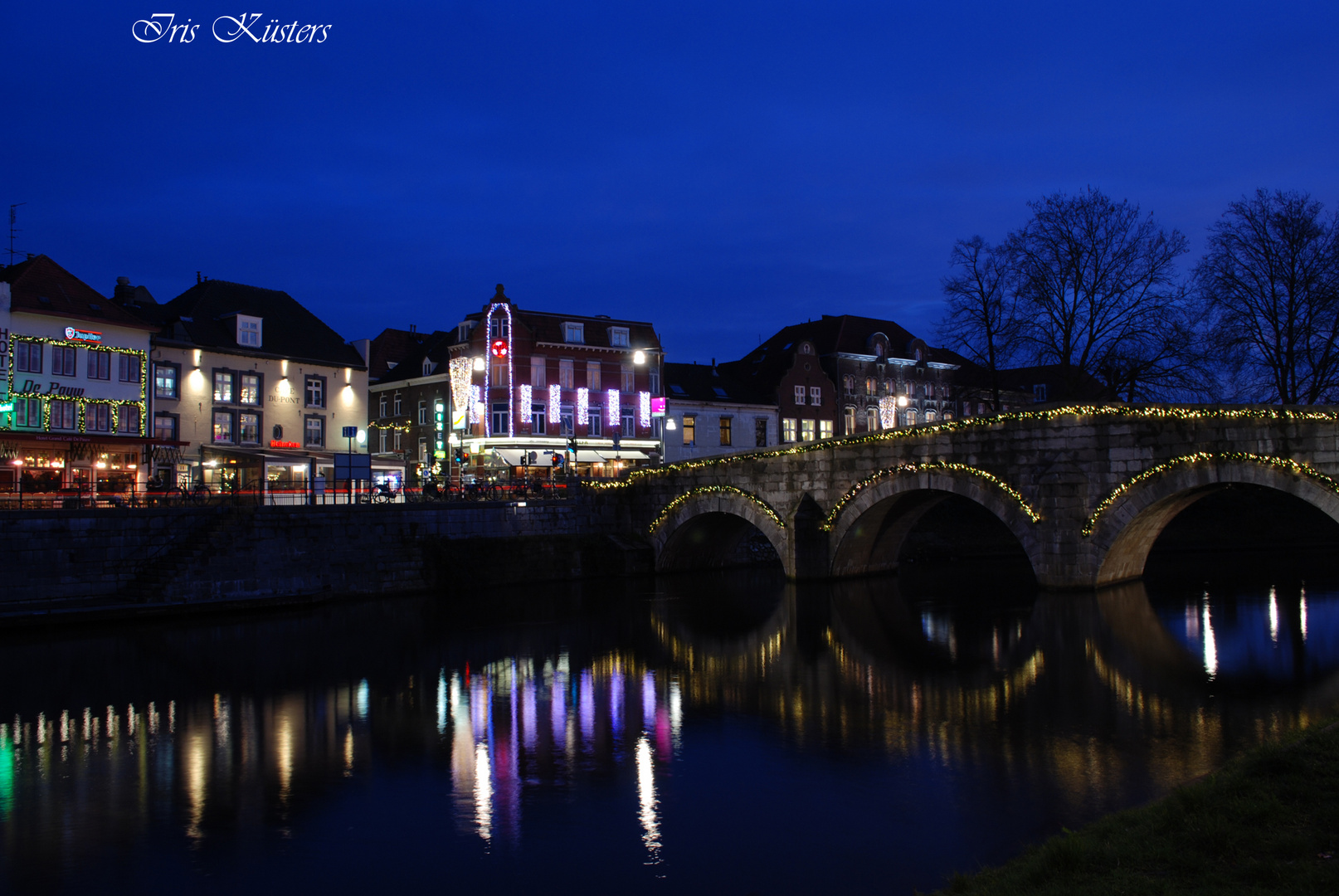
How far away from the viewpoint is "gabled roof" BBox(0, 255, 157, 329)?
3494 centimetres

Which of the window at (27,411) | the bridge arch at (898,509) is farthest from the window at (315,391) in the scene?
the bridge arch at (898,509)

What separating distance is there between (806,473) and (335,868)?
74.2 feet

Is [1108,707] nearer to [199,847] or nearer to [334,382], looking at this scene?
[199,847]

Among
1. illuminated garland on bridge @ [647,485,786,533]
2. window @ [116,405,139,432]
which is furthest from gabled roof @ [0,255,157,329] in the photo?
illuminated garland on bridge @ [647,485,786,533]

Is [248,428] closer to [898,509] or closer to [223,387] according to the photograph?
[223,387]

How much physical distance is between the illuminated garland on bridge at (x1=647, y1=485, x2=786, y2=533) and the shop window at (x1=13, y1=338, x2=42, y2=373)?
21.5m

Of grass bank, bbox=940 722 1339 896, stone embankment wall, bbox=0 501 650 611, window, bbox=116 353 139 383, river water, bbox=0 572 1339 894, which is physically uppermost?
window, bbox=116 353 139 383

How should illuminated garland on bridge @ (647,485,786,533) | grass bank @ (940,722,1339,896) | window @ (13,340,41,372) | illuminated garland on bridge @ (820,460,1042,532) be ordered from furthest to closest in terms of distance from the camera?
window @ (13,340,41,372) < illuminated garland on bridge @ (647,485,786,533) < illuminated garland on bridge @ (820,460,1042,532) < grass bank @ (940,722,1339,896)

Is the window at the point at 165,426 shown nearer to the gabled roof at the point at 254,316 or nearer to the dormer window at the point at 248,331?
the gabled roof at the point at 254,316

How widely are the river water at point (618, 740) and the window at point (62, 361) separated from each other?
599 inches

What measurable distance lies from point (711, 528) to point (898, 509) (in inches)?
306

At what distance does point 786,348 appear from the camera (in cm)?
5800

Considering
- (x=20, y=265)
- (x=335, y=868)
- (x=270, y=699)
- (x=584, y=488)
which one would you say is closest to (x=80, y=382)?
(x=20, y=265)

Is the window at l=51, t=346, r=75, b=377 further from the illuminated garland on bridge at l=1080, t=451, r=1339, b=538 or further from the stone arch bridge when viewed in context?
→ the illuminated garland on bridge at l=1080, t=451, r=1339, b=538
